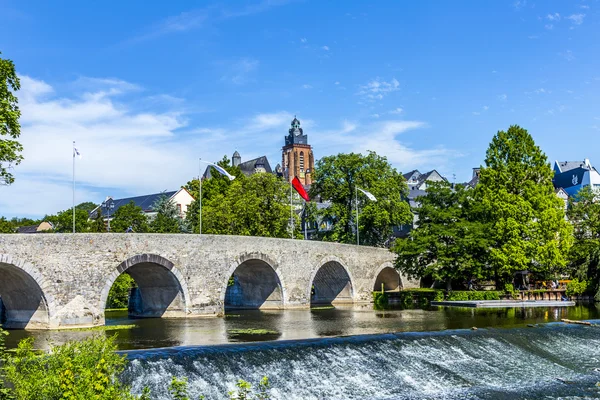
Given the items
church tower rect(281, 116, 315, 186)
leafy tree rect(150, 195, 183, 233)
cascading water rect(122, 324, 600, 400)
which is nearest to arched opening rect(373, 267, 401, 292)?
leafy tree rect(150, 195, 183, 233)

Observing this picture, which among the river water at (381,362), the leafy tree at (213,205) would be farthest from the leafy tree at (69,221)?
the river water at (381,362)

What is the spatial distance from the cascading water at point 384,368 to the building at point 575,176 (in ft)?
187

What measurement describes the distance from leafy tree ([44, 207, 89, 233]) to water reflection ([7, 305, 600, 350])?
35827 mm

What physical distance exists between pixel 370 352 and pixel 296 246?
69.7 feet

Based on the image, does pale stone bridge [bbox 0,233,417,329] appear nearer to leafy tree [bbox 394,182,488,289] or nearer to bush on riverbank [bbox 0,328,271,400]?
leafy tree [bbox 394,182,488,289]

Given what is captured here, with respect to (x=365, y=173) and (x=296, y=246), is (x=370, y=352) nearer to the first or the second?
(x=296, y=246)

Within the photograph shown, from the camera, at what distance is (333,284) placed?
153 ft

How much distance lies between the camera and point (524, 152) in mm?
43031

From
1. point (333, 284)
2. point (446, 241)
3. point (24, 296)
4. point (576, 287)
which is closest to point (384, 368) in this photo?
point (24, 296)

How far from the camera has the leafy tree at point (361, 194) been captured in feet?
180

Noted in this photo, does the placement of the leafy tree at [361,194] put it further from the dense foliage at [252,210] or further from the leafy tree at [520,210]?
the leafy tree at [520,210]

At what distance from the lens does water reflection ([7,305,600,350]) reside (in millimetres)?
23672

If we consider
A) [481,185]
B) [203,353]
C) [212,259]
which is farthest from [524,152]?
[203,353]

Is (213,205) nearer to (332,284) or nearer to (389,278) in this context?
(332,284)
